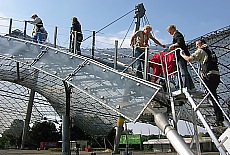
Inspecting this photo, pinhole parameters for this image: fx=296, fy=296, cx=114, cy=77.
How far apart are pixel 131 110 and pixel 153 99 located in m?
0.89

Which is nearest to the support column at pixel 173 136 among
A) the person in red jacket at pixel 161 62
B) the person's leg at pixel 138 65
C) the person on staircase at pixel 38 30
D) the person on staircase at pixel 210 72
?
the person on staircase at pixel 210 72

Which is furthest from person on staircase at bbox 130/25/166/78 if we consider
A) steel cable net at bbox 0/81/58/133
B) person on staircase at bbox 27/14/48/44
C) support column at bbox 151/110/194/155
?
steel cable net at bbox 0/81/58/133

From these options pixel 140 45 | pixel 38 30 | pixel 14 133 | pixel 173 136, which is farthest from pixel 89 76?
pixel 14 133

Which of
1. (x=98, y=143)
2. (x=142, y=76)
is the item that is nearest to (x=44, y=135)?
(x=98, y=143)

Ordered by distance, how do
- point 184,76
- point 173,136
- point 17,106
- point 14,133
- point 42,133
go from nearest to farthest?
point 173,136, point 184,76, point 17,106, point 42,133, point 14,133

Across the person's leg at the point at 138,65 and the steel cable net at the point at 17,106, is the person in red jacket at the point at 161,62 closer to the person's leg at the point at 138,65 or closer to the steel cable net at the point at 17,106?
the person's leg at the point at 138,65

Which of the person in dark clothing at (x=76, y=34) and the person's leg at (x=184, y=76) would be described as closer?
the person's leg at (x=184, y=76)

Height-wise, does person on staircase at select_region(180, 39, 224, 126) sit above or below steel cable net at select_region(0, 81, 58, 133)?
below

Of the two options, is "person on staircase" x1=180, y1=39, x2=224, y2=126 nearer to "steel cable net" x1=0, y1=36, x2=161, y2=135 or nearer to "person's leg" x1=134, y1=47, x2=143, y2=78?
"steel cable net" x1=0, y1=36, x2=161, y2=135

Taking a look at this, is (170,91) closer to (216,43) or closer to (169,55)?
(169,55)

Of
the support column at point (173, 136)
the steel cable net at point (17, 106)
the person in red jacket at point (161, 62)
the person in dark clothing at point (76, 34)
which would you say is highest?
the steel cable net at point (17, 106)

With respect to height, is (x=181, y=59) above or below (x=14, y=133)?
below

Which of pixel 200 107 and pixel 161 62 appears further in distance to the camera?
pixel 161 62

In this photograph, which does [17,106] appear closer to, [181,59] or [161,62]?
[161,62]
